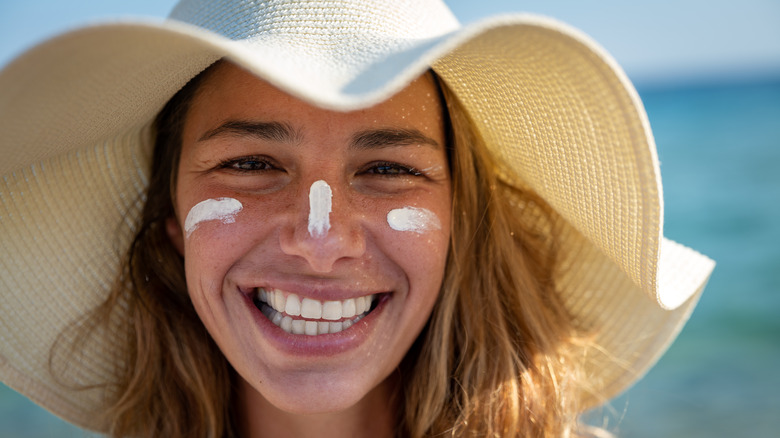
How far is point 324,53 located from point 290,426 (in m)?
1.07

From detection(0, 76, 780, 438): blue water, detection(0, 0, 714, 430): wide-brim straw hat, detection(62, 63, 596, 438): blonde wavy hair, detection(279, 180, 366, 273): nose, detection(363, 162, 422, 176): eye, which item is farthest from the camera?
detection(0, 76, 780, 438): blue water

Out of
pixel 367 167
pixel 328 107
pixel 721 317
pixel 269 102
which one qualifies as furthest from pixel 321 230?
pixel 721 317

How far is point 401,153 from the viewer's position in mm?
1800

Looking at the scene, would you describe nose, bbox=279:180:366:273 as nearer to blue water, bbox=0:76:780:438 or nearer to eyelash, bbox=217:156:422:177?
eyelash, bbox=217:156:422:177

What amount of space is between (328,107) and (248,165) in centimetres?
66

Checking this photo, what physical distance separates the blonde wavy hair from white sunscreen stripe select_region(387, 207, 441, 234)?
0.53 ft

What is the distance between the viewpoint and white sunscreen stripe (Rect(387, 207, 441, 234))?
71.3 inches

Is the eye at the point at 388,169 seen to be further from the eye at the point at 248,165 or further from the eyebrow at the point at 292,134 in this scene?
the eye at the point at 248,165

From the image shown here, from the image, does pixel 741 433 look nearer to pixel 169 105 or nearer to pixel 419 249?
pixel 419 249

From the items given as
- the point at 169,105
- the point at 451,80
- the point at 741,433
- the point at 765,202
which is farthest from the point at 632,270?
the point at 765,202

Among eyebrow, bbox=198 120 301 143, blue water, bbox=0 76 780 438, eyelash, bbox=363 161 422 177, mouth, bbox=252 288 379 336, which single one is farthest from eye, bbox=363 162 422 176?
blue water, bbox=0 76 780 438

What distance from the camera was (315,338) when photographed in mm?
1845

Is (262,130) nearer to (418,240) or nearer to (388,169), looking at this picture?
(388,169)

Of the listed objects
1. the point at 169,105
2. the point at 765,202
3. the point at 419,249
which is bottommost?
the point at 419,249
